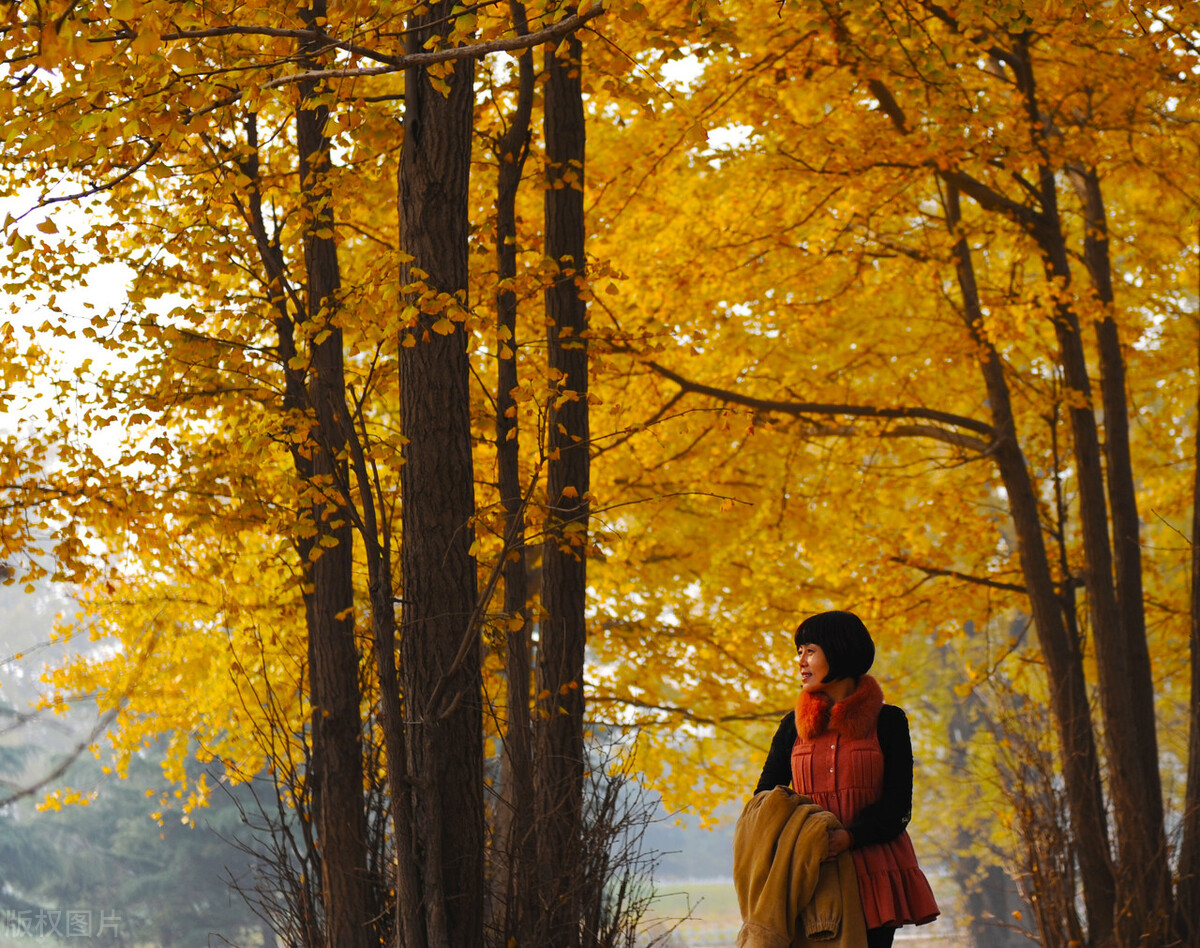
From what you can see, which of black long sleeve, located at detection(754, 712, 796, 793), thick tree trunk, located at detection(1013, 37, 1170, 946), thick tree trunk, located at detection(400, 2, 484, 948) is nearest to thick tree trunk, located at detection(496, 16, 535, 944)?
thick tree trunk, located at detection(400, 2, 484, 948)

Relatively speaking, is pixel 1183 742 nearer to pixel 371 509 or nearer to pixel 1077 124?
pixel 1077 124

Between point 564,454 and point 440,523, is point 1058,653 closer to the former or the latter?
point 564,454

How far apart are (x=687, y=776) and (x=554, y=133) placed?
7.73m

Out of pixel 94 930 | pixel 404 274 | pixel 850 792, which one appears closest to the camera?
pixel 850 792

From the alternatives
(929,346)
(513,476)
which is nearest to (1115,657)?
(929,346)

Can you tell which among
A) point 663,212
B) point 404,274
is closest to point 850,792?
point 404,274

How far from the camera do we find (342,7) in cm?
410

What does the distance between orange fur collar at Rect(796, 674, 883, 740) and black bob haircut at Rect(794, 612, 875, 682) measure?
0.06 metres

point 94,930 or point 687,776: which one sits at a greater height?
point 687,776

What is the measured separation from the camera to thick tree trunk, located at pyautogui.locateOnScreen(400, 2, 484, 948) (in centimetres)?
405

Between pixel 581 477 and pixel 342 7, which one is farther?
pixel 581 477

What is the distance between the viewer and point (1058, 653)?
8531mm

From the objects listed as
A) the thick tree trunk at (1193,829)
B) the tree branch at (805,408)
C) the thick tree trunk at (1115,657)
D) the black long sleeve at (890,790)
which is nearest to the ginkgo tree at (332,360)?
the black long sleeve at (890,790)

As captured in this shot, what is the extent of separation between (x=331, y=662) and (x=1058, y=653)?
533cm
